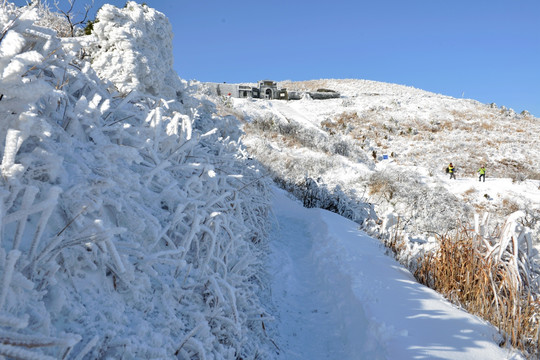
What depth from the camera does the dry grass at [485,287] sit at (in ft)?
8.11

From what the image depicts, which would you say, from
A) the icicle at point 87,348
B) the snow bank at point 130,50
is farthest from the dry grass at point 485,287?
the snow bank at point 130,50

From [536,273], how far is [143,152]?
144 inches

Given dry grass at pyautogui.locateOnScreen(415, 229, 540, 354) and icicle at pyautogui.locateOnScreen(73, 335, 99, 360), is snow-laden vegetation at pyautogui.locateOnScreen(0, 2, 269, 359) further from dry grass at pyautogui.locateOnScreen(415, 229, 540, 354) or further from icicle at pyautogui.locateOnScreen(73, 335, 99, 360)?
dry grass at pyautogui.locateOnScreen(415, 229, 540, 354)

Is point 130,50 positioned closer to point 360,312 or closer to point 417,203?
point 360,312

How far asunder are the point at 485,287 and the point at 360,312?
1132mm

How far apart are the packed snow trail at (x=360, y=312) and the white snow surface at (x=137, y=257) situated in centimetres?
2

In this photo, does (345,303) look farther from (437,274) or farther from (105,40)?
(105,40)

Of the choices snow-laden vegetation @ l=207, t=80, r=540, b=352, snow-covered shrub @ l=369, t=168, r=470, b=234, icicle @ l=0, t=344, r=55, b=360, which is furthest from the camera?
snow-covered shrub @ l=369, t=168, r=470, b=234

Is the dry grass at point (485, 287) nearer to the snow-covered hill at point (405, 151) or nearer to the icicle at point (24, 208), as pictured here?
the snow-covered hill at point (405, 151)

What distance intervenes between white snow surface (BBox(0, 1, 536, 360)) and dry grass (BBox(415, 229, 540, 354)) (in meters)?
0.18

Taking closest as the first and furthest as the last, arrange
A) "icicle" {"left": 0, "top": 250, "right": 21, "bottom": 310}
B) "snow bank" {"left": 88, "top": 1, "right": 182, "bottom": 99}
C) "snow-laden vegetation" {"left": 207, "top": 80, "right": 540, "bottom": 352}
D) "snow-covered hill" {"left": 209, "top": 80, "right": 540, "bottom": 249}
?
"icicle" {"left": 0, "top": 250, "right": 21, "bottom": 310}, "snow-laden vegetation" {"left": 207, "top": 80, "right": 540, "bottom": 352}, "snow bank" {"left": 88, "top": 1, "right": 182, "bottom": 99}, "snow-covered hill" {"left": 209, "top": 80, "right": 540, "bottom": 249}

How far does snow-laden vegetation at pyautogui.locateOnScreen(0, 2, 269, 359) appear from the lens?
1143mm

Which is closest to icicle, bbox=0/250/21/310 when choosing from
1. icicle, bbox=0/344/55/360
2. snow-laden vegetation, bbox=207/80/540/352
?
icicle, bbox=0/344/55/360

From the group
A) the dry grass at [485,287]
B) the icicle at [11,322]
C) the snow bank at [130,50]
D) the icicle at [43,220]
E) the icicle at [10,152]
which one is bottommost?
the dry grass at [485,287]
